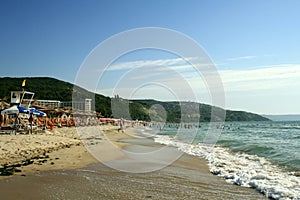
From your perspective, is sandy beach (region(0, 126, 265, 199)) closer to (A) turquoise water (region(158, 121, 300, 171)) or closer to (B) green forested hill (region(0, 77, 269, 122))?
(A) turquoise water (region(158, 121, 300, 171))

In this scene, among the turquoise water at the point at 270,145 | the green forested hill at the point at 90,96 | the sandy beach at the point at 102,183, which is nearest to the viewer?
the sandy beach at the point at 102,183

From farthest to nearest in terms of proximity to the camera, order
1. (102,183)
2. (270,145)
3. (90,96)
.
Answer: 1. (90,96)
2. (270,145)
3. (102,183)

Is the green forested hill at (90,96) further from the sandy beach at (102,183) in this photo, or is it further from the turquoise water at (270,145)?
the sandy beach at (102,183)

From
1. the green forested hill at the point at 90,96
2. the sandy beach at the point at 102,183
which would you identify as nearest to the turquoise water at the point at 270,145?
the sandy beach at the point at 102,183

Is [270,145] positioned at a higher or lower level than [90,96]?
lower

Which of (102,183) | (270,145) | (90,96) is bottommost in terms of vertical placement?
(270,145)

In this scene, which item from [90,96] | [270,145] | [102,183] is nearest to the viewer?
[102,183]

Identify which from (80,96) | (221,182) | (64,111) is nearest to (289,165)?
(221,182)

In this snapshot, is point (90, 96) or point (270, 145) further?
point (90, 96)

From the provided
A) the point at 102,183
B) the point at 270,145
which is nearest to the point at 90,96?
the point at 270,145

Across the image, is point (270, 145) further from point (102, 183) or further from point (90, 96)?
point (90, 96)

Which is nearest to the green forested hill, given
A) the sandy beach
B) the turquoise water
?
the turquoise water

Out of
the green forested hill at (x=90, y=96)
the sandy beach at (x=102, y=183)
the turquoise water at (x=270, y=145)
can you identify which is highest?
the green forested hill at (x=90, y=96)

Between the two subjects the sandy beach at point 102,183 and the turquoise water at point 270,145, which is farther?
the turquoise water at point 270,145
